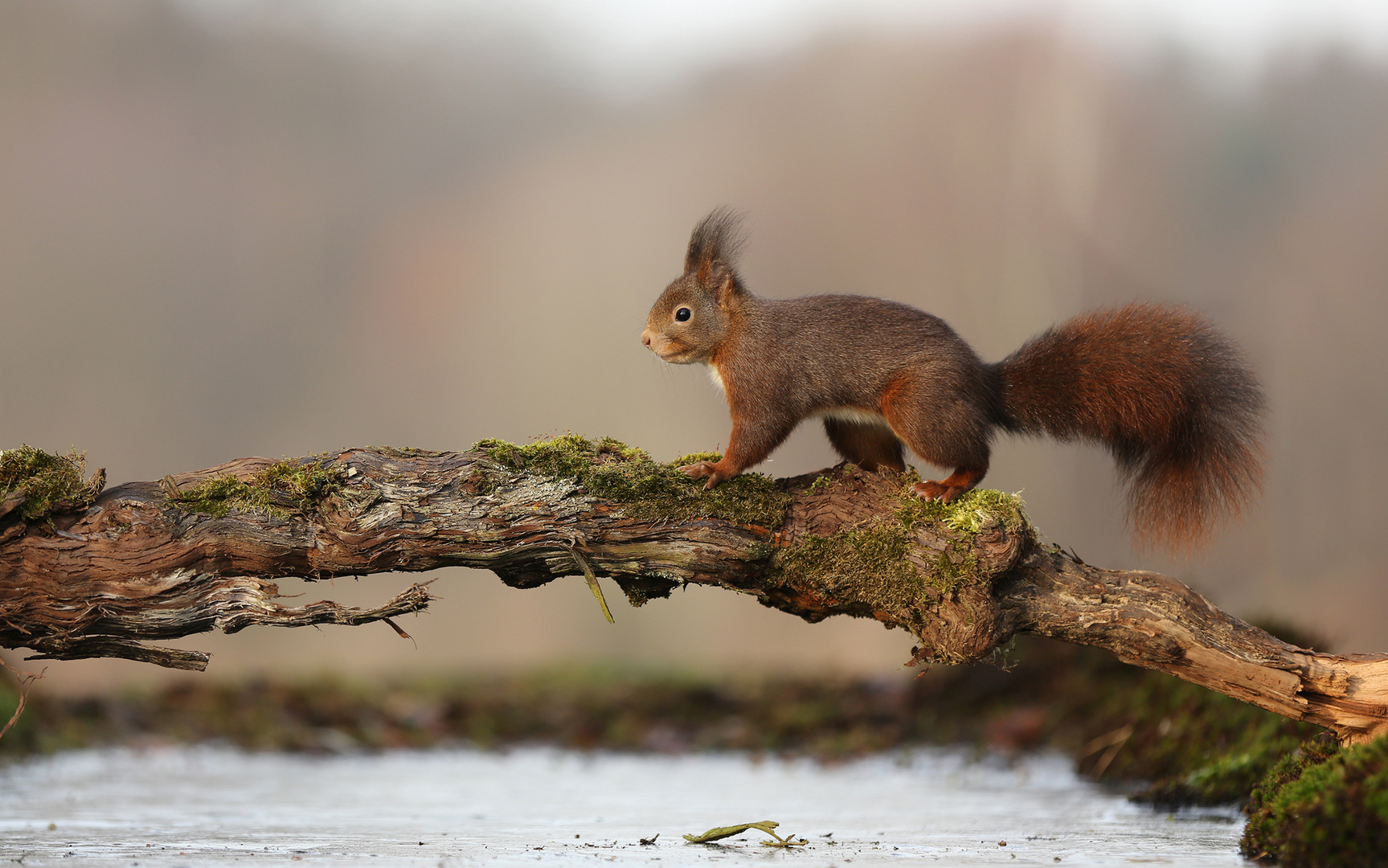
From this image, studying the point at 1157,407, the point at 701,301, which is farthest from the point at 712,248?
the point at 1157,407

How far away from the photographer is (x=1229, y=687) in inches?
139

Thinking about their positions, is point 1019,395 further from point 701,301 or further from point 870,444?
point 701,301

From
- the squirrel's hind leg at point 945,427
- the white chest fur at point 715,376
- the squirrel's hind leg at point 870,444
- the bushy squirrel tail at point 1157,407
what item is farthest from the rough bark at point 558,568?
the white chest fur at point 715,376

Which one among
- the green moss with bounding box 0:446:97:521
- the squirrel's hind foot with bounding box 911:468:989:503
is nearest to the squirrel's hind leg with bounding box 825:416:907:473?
the squirrel's hind foot with bounding box 911:468:989:503

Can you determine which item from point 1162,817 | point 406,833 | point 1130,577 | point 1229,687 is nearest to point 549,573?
point 406,833

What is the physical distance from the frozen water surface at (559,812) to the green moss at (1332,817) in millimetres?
141

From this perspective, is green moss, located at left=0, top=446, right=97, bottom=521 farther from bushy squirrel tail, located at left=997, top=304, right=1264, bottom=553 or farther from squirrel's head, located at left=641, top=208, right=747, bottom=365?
bushy squirrel tail, located at left=997, top=304, right=1264, bottom=553

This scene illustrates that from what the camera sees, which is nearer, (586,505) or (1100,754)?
(586,505)

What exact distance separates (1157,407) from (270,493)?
2958mm

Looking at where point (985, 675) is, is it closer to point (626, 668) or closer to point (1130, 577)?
point (626, 668)

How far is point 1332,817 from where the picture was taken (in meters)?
2.84

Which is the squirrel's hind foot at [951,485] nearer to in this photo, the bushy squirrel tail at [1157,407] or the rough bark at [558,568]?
the rough bark at [558,568]

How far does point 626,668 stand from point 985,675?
263 cm

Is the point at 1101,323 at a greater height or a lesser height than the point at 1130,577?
greater
